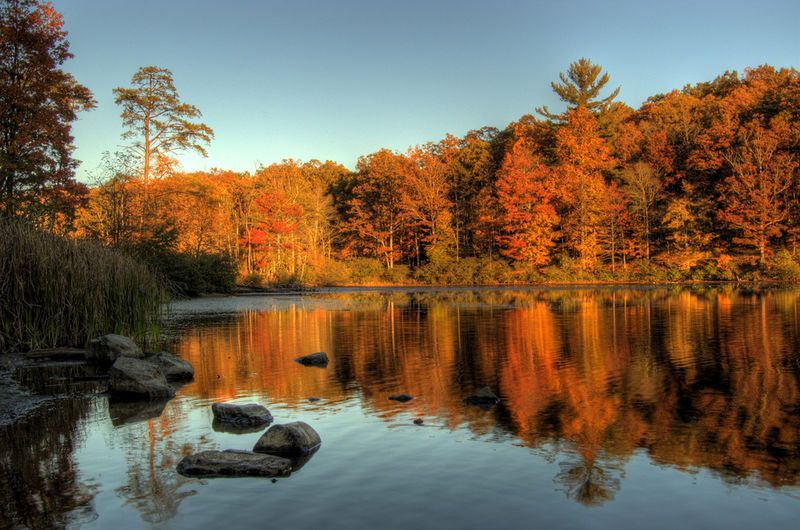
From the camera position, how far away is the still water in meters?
5.92

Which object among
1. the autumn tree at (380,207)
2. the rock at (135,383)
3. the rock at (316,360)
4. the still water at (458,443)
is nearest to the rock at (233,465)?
the still water at (458,443)

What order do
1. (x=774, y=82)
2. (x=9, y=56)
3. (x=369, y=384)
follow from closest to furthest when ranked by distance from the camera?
(x=369, y=384) → (x=9, y=56) → (x=774, y=82)

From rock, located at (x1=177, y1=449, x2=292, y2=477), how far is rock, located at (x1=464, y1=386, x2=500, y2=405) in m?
4.00

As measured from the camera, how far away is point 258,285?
51656 mm

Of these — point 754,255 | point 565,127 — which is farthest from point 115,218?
point 754,255

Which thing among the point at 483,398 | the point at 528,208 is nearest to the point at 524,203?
the point at 528,208

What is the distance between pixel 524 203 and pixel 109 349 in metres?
46.7

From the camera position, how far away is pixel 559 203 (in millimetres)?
57938

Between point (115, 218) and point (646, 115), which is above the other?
point (646, 115)

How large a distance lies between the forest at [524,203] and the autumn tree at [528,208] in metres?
0.18

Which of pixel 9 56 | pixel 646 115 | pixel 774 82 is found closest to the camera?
pixel 9 56

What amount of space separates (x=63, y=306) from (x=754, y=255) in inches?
2049

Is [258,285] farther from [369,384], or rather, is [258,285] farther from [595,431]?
[595,431]

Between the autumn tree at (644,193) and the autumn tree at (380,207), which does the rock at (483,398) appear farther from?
the autumn tree at (380,207)
